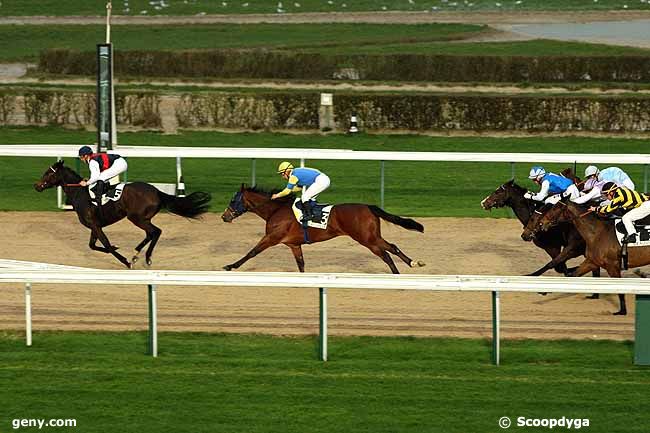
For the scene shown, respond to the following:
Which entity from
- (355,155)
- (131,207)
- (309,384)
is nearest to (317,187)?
(131,207)

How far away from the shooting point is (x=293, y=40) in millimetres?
37250

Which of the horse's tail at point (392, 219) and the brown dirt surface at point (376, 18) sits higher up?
the brown dirt surface at point (376, 18)

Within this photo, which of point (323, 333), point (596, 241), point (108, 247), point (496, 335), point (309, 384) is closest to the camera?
point (309, 384)

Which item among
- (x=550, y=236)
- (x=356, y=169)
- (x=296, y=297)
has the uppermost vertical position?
(x=550, y=236)

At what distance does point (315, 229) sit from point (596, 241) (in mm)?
2493

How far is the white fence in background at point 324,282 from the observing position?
10203mm

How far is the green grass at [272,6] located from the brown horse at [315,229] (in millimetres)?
31504

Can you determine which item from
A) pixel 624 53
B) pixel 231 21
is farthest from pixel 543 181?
pixel 231 21

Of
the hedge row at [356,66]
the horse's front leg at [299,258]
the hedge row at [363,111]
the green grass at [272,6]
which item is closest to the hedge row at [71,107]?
the hedge row at [363,111]

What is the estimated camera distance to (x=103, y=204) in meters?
13.8

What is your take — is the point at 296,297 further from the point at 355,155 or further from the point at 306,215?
the point at 355,155

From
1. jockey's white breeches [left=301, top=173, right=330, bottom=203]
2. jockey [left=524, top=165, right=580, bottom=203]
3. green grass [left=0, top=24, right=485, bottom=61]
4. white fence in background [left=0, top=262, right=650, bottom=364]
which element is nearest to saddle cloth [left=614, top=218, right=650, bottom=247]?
jockey [left=524, top=165, right=580, bottom=203]

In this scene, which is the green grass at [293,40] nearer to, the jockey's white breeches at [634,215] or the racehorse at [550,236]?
the racehorse at [550,236]

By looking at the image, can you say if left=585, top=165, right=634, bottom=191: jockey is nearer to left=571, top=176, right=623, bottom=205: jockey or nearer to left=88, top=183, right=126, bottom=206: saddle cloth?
left=571, top=176, right=623, bottom=205: jockey
